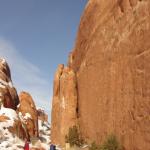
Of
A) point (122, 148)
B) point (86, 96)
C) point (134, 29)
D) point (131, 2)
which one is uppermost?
point (131, 2)

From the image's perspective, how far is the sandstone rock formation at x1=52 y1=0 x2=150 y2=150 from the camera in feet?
80.6

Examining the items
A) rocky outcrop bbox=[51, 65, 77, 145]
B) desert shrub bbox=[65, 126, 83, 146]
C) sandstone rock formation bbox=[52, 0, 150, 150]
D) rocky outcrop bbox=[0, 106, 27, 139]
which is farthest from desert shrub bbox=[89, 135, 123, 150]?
rocky outcrop bbox=[0, 106, 27, 139]

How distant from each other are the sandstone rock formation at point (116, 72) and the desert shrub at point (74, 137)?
1.03m

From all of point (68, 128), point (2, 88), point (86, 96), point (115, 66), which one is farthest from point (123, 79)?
point (2, 88)

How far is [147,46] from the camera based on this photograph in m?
24.1

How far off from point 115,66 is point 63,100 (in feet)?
52.6

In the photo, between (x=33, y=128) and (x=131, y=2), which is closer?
(x=131, y=2)

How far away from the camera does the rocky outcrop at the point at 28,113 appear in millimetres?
65812

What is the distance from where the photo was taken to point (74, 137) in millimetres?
39250

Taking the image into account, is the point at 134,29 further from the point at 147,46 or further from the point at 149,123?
the point at 149,123

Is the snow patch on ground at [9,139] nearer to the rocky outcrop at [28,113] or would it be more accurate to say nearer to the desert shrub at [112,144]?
the rocky outcrop at [28,113]

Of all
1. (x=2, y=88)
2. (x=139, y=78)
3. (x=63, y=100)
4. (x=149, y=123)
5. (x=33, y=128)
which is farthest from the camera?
(x=33, y=128)

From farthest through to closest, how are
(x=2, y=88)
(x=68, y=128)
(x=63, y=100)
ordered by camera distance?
(x=2, y=88), (x=63, y=100), (x=68, y=128)

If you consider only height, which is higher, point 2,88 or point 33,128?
point 2,88
